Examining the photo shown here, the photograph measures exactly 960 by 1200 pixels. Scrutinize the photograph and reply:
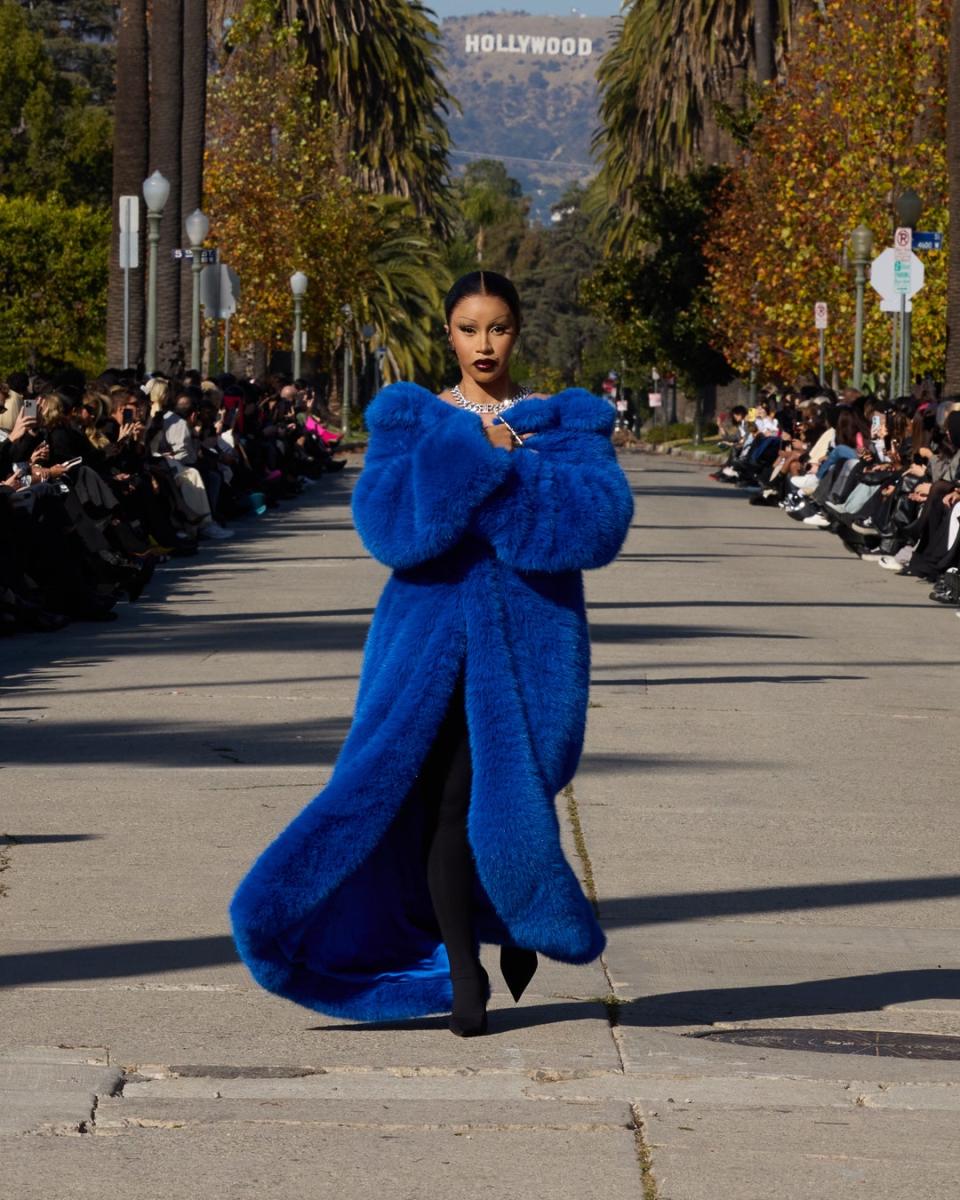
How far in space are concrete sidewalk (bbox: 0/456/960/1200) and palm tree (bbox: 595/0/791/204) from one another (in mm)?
46464

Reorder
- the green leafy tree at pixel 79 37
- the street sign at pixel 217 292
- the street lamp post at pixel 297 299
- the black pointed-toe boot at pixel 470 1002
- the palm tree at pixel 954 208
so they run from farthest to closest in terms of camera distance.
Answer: the green leafy tree at pixel 79 37 < the street lamp post at pixel 297 299 < the street sign at pixel 217 292 < the palm tree at pixel 954 208 < the black pointed-toe boot at pixel 470 1002

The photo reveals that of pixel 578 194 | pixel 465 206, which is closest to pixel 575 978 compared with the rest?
pixel 465 206

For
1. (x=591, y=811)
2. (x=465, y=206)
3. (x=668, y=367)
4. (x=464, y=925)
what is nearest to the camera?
(x=464, y=925)

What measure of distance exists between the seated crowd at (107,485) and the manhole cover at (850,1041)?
33.9 ft

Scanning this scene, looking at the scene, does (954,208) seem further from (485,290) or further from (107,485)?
(485,290)

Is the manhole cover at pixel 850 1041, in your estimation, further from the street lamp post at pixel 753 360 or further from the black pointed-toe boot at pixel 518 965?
the street lamp post at pixel 753 360

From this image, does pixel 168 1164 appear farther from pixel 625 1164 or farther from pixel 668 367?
pixel 668 367

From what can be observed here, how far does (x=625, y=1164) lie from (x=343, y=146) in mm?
68185

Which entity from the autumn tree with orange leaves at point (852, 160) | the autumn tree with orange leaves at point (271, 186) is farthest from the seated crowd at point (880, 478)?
the autumn tree with orange leaves at point (271, 186)

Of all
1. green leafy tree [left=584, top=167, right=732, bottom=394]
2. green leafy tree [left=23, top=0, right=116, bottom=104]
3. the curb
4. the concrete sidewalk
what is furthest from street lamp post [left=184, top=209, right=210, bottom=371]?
green leafy tree [left=23, top=0, right=116, bottom=104]

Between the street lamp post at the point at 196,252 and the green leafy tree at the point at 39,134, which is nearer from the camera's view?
the street lamp post at the point at 196,252

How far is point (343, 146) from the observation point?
2822 inches

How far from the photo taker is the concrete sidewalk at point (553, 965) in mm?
5102

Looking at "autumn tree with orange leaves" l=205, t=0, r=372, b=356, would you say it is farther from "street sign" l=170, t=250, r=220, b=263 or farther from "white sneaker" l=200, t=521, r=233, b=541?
"white sneaker" l=200, t=521, r=233, b=541
